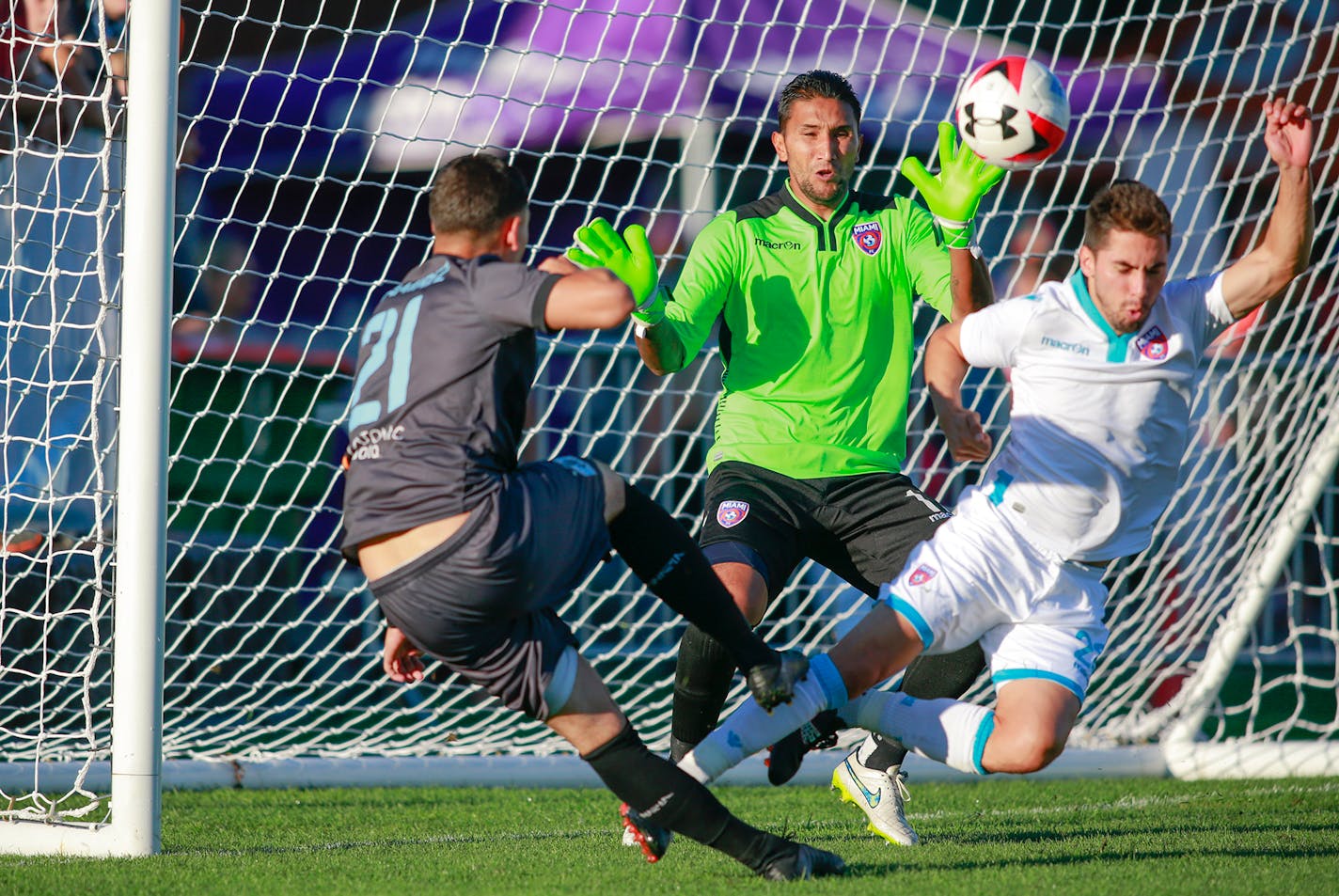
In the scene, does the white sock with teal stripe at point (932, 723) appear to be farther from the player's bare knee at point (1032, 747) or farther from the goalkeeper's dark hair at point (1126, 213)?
the goalkeeper's dark hair at point (1126, 213)

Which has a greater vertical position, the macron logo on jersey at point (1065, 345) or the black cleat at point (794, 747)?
the macron logo on jersey at point (1065, 345)

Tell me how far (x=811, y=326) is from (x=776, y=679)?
137cm

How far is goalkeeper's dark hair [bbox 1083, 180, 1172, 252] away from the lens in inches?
139

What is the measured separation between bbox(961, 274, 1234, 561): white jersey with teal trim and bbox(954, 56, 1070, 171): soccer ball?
404mm

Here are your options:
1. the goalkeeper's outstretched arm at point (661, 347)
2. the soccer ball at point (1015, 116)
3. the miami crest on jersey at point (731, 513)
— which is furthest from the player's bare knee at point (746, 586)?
the soccer ball at point (1015, 116)

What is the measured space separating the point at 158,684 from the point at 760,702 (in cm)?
176

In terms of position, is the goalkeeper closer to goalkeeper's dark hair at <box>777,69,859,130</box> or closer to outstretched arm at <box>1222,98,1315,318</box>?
goalkeeper's dark hair at <box>777,69,859,130</box>

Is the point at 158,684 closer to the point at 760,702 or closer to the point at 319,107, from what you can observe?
the point at 760,702

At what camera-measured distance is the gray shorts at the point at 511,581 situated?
316cm

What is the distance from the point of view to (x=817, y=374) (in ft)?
14.4

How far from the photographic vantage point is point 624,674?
27.7 feet

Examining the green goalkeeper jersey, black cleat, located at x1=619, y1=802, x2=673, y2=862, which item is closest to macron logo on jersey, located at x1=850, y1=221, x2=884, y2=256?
the green goalkeeper jersey

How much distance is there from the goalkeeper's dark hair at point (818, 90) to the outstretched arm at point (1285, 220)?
1278 millimetres

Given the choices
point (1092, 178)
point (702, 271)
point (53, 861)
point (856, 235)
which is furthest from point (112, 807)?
point (1092, 178)
